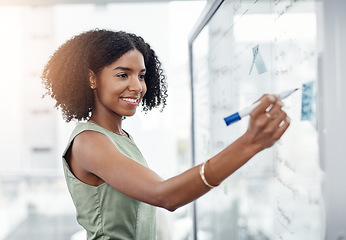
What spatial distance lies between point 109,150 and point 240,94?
0.37 metres

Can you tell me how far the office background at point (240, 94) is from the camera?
468mm

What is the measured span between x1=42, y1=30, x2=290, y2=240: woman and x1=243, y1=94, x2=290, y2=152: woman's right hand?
6 cm

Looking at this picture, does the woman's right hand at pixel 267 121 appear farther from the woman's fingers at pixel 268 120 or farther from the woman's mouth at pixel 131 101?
the woman's mouth at pixel 131 101

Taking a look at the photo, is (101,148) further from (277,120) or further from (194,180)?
(277,120)

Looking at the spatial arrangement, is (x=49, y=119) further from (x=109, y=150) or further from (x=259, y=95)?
(x=259, y=95)

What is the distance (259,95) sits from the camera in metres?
0.75

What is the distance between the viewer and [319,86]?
0.48 m

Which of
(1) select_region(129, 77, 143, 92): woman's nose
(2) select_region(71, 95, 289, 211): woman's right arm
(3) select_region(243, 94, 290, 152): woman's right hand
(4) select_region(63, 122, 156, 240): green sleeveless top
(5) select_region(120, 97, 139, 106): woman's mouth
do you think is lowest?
(4) select_region(63, 122, 156, 240): green sleeveless top

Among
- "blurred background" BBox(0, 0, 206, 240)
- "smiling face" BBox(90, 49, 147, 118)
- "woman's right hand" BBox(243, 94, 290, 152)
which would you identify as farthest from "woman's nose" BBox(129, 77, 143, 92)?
"blurred background" BBox(0, 0, 206, 240)

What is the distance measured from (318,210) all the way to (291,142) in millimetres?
131

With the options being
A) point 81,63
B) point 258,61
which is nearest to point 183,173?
point 258,61

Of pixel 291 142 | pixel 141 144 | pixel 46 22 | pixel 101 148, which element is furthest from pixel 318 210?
pixel 46 22

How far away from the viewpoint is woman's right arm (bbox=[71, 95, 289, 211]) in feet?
1.80

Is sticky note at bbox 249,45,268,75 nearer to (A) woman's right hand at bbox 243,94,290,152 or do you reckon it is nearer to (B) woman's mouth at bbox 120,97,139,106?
(A) woman's right hand at bbox 243,94,290,152
